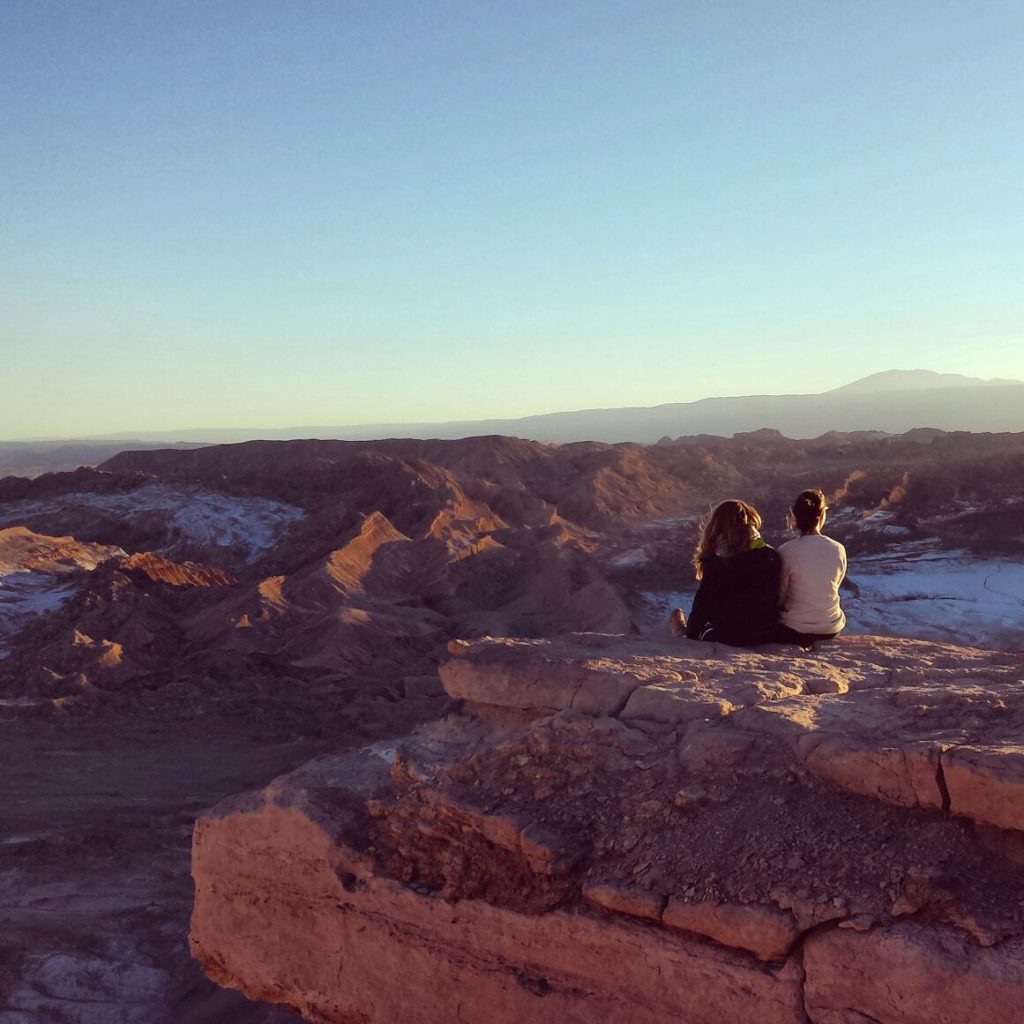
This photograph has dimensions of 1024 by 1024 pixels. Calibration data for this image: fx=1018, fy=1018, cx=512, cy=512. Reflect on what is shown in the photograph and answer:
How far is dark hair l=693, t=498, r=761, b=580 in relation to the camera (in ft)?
15.4

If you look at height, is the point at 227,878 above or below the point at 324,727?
above

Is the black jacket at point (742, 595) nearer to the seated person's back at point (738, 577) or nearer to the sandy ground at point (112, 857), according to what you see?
the seated person's back at point (738, 577)

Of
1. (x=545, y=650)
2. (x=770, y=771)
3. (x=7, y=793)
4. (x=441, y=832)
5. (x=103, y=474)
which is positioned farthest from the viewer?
(x=103, y=474)

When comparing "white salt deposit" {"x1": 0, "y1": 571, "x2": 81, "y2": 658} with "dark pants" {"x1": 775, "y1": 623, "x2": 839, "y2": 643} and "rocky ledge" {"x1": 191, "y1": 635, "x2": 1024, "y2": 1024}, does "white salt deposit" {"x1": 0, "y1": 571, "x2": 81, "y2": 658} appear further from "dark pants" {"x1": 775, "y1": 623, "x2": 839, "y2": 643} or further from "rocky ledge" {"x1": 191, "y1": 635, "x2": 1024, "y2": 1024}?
"dark pants" {"x1": 775, "y1": 623, "x2": 839, "y2": 643}

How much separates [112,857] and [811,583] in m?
6.00

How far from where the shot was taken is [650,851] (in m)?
3.26

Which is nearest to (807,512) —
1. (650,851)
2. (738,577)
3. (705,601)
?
(738,577)

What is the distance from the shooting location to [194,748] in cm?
1078

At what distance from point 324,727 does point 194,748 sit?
140 cm

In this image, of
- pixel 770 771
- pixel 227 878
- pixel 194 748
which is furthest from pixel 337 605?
pixel 770 771

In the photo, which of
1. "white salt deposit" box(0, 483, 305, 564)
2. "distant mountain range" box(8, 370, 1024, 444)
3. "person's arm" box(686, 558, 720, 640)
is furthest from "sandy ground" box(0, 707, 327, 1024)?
"distant mountain range" box(8, 370, 1024, 444)

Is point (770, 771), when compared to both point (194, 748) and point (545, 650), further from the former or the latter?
point (194, 748)

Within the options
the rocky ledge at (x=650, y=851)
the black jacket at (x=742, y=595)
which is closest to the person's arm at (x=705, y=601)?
the black jacket at (x=742, y=595)

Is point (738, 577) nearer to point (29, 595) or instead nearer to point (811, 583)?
point (811, 583)
